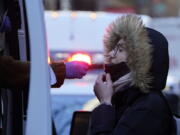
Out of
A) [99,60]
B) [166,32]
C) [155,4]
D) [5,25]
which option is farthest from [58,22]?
[155,4]

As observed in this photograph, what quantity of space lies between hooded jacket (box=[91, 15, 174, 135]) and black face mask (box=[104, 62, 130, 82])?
0.04 m

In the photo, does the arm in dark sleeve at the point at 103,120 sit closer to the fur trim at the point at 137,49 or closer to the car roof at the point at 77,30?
the fur trim at the point at 137,49

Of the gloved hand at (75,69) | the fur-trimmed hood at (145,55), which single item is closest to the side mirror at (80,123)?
the gloved hand at (75,69)

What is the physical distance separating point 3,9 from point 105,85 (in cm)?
59

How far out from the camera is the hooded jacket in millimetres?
2844

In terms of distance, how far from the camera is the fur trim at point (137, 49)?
9.57 ft

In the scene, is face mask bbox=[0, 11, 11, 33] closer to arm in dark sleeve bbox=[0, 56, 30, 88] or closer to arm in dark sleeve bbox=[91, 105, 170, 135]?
arm in dark sleeve bbox=[0, 56, 30, 88]

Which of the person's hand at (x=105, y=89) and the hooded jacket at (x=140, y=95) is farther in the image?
the person's hand at (x=105, y=89)

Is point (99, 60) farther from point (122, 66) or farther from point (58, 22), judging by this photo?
point (122, 66)

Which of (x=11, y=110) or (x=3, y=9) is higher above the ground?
(x=3, y=9)

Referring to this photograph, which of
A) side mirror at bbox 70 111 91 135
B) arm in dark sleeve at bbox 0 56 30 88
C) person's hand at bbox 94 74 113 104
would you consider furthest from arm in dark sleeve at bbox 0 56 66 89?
side mirror at bbox 70 111 91 135

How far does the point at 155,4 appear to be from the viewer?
21938 mm

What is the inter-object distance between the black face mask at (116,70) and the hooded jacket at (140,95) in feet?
0.12

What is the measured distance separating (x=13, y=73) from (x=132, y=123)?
0.55 metres
